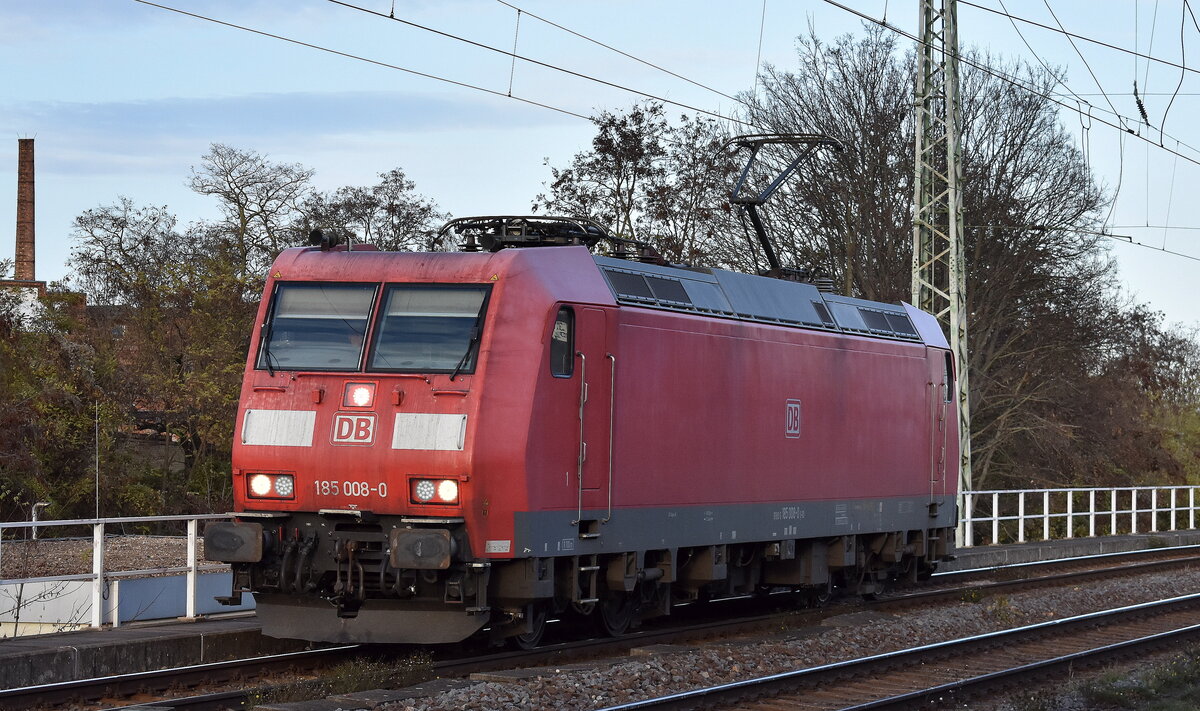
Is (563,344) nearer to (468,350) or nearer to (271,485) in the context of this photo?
(468,350)

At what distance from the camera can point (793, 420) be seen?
49.7 feet

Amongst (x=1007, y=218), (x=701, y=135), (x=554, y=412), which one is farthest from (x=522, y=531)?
(x=1007, y=218)

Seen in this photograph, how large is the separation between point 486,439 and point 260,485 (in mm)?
2026

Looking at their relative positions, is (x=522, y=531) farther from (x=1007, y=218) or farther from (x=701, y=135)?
(x=1007, y=218)

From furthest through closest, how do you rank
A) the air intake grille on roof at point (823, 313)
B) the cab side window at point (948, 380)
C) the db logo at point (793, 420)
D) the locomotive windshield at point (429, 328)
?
the cab side window at point (948, 380)
the air intake grille on roof at point (823, 313)
the db logo at point (793, 420)
the locomotive windshield at point (429, 328)

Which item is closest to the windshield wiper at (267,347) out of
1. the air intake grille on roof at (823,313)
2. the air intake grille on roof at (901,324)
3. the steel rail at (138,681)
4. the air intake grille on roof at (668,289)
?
the steel rail at (138,681)

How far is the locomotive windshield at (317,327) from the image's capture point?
1168 cm

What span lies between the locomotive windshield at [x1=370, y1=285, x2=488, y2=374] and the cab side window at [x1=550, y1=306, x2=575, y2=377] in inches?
25.3

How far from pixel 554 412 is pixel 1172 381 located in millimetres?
33029

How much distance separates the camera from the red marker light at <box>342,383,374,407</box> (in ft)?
37.3

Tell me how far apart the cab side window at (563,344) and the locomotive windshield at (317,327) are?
1549 mm

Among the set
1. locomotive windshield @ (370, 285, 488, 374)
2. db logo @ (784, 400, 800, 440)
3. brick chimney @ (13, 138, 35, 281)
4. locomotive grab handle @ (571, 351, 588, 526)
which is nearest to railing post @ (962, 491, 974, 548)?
db logo @ (784, 400, 800, 440)

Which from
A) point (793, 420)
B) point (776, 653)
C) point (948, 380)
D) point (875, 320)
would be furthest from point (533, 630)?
point (948, 380)

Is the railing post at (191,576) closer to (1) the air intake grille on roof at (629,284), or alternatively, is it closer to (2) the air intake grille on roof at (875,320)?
(1) the air intake grille on roof at (629,284)
